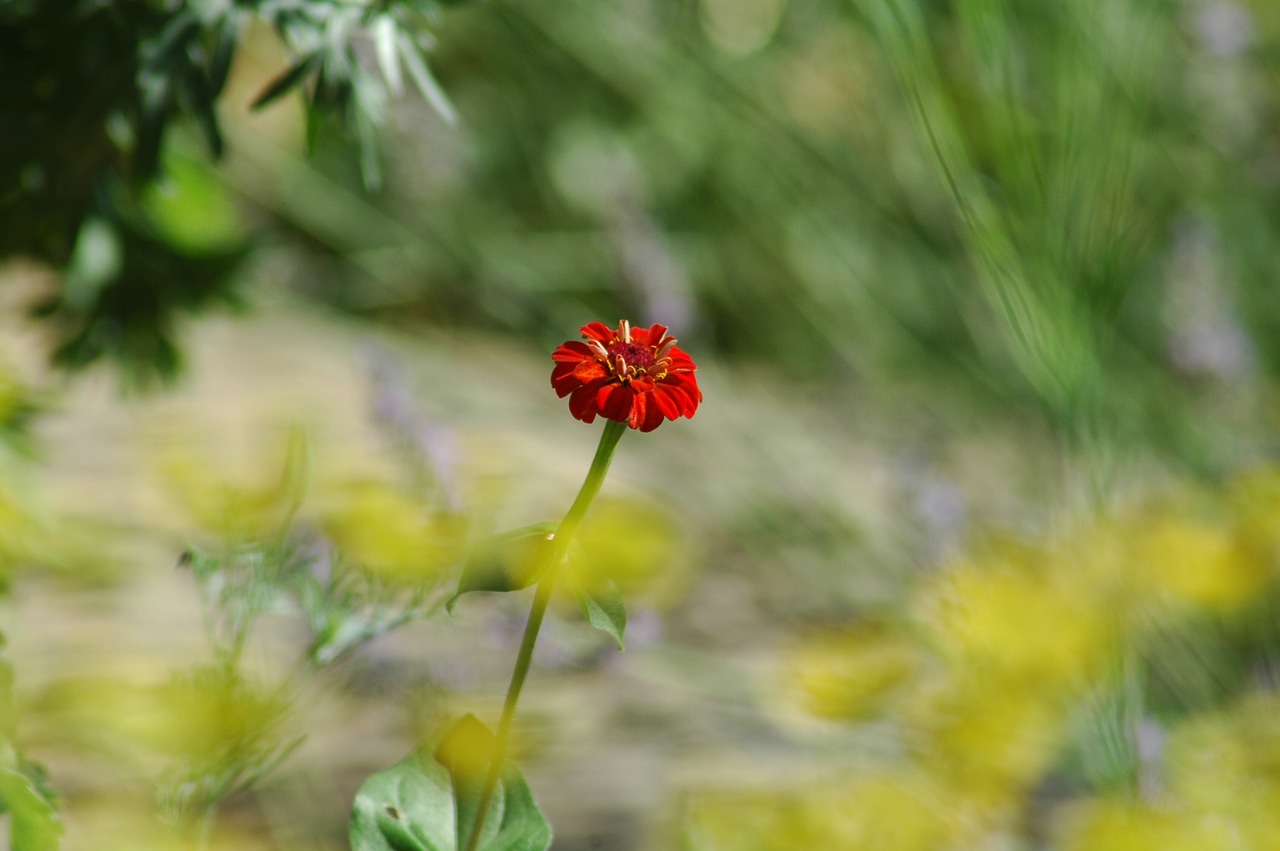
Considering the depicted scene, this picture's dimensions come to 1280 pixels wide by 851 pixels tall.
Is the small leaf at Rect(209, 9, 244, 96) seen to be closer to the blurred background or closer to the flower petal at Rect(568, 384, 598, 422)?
the blurred background

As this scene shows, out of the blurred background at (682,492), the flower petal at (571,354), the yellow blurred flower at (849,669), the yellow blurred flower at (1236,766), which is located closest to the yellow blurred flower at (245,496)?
the blurred background at (682,492)

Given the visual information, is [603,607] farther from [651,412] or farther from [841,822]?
[841,822]

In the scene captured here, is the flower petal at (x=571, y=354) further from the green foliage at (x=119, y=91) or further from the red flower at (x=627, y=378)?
the green foliage at (x=119, y=91)

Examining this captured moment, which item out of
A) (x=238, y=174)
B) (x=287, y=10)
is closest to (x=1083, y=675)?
(x=287, y=10)

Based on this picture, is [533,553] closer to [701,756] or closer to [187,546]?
[187,546]

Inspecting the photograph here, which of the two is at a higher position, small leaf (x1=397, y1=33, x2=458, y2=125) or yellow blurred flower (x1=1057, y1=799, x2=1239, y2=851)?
small leaf (x1=397, y1=33, x2=458, y2=125)

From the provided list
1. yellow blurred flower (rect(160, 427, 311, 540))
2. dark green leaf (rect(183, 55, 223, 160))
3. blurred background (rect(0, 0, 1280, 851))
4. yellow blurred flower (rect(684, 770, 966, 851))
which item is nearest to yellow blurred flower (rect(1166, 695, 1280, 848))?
blurred background (rect(0, 0, 1280, 851))
